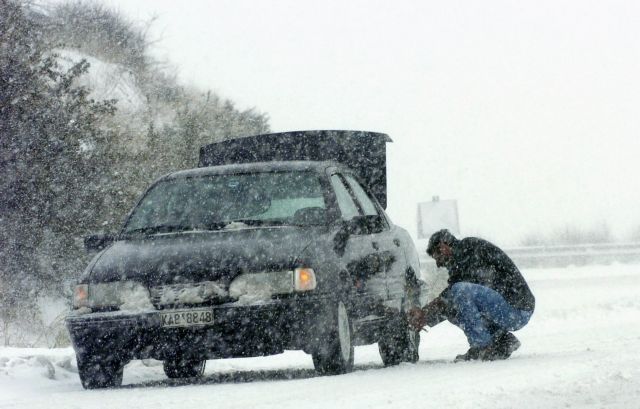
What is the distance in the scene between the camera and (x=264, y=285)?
7.85m

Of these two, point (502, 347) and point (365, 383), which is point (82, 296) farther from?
point (502, 347)

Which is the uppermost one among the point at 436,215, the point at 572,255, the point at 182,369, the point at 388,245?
the point at 388,245

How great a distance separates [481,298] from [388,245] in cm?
91

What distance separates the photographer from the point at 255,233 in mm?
8367

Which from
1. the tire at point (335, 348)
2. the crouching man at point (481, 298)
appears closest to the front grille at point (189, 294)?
the tire at point (335, 348)

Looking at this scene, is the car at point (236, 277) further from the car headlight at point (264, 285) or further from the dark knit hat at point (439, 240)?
the dark knit hat at point (439, 240)

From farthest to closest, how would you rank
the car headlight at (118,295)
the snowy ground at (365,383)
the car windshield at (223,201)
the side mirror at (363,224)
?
1. the car windshield at (223,201)
2. the side mirror at (363,224)
3. the car headlight at (118,295)
4. the snowy ground at (365,383)

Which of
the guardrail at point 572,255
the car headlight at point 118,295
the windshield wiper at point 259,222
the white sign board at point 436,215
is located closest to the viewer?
the car headlight at point 118,295

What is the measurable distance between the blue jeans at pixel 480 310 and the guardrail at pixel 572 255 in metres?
18.7

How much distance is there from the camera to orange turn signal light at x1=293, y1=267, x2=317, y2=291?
7.89 meters

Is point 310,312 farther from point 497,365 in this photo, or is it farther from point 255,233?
point 497,365

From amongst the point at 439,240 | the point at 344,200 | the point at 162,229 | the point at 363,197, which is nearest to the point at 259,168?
the point at 344,200

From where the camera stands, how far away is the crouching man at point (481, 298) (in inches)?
380

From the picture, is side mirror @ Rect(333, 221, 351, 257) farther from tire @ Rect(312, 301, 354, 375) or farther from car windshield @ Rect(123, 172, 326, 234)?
tire @ Rect(312, 301, 354, 375)
